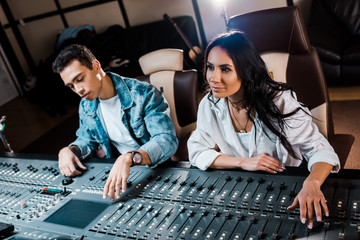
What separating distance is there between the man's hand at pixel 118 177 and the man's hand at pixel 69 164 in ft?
0.94

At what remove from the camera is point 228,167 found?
1325 mm

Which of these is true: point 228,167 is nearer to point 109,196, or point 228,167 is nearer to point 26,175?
point 109,196

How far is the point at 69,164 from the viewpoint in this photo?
1631 millimetres

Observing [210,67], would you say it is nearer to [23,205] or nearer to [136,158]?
[136,158]

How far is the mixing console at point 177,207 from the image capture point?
3.19 ft

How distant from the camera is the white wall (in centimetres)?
445

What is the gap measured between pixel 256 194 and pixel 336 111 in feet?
7.71

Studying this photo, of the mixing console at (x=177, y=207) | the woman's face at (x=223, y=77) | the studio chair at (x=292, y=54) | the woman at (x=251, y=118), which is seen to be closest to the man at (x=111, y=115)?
the mixing console at (x=177, y=207)

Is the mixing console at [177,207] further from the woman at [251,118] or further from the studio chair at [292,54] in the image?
the studio chair at [292,54]

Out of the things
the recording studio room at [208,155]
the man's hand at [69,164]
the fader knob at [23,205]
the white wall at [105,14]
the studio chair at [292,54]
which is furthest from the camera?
the white wall at [105,14]

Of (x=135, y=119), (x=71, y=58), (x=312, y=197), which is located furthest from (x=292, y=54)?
(x=71, y=58)

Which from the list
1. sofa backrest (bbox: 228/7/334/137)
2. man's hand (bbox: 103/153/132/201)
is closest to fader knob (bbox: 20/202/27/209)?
man's hand (bbox: 103/153/132/201)

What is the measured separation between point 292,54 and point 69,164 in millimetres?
1226

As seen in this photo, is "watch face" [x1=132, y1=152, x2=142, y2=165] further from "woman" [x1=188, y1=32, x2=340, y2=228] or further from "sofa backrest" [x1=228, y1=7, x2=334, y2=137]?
"sofa backrest" [x1=228, y1=7, x2=334, y2=137]
